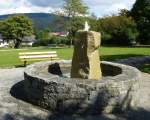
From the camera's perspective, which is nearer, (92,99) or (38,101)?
(92,99)

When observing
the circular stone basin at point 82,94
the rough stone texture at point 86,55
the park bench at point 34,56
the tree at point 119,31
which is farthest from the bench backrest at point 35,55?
the tree at point 119,31

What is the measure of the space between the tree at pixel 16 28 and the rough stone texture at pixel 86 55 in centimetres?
7605

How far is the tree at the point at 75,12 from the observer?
184 ft

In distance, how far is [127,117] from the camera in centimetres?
895

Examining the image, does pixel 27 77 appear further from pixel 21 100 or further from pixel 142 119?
pixel 142 119

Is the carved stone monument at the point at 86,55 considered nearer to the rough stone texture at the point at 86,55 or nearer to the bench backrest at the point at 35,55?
the rough stone texture at the point at 86,55

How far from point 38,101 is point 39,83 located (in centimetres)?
49

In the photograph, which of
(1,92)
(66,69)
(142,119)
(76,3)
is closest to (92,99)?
(142,119)

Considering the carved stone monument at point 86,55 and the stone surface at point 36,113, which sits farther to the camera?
the carved stone monument at point 86,55

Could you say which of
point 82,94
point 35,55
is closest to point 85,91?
point 82,94

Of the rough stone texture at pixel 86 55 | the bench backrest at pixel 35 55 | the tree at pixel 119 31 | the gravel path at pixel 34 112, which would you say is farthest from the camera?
the tree at pixel 119 31

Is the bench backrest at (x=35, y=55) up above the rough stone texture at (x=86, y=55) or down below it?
below

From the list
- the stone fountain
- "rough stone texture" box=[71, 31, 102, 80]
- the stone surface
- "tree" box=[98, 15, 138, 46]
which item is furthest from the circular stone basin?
"tree" box=[98, 15, 138, 46]

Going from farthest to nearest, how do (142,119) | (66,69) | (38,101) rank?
1. (66,69)
2. (38,101)
3. (142,119)
